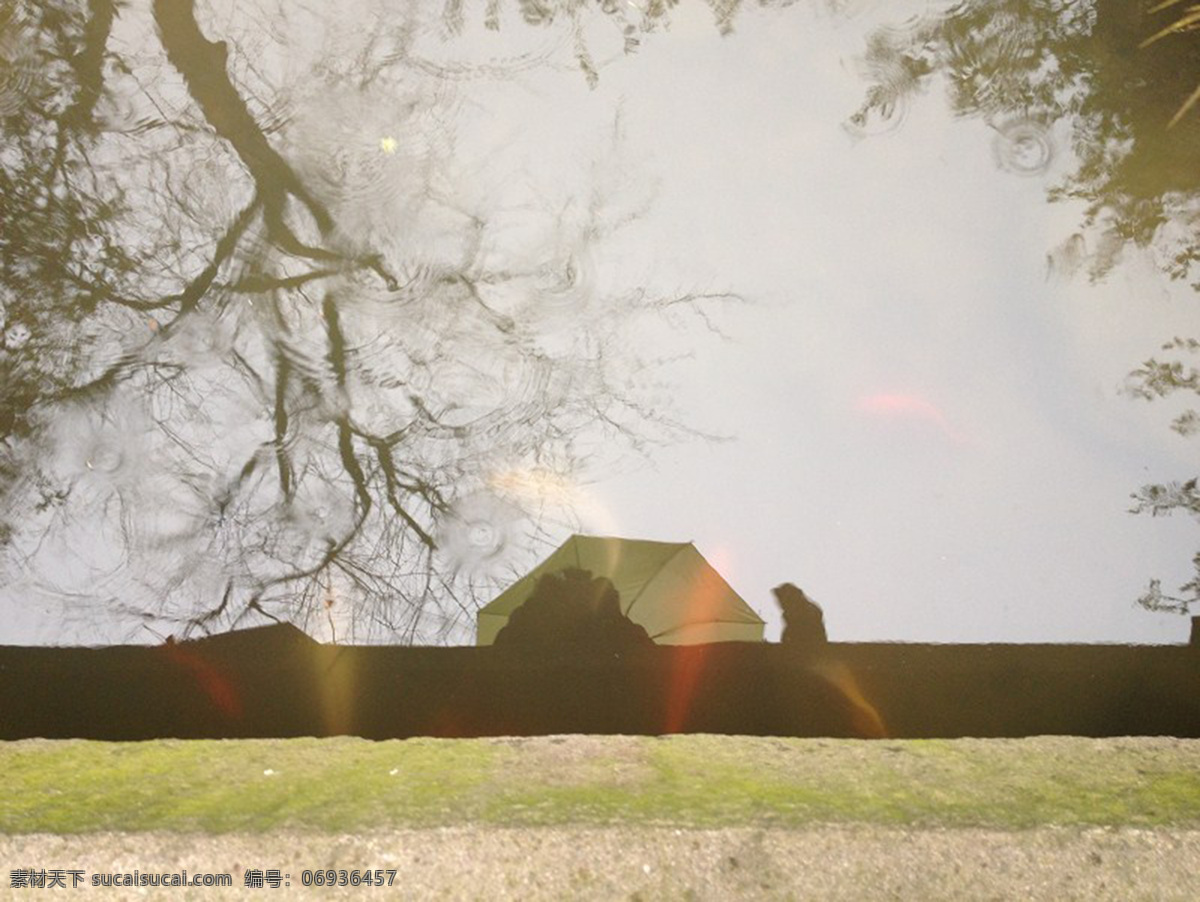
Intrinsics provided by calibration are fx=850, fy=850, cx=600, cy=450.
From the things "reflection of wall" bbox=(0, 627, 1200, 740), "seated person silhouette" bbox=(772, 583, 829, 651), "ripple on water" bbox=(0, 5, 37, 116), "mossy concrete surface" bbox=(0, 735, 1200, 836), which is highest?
"ripple on water" bbox=(0, 5, 37, 116)

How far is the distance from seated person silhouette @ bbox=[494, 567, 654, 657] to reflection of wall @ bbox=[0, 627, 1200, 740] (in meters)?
0.12

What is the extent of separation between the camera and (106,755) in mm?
1975

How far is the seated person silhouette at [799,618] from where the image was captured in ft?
10.8

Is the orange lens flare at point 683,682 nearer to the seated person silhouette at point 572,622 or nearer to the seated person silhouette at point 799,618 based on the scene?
the seated person silhouette at point 572,622

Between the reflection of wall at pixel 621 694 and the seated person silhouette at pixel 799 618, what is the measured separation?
28cm

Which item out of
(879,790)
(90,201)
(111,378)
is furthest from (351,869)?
(90,201)

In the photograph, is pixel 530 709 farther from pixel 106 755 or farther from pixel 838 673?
pixel 106 755

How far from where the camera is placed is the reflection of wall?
269 centimetres

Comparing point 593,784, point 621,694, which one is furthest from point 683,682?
point 593,784

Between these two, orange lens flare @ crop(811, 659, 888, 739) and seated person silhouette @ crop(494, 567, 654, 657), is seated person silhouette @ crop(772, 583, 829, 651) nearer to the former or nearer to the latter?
orange lens flare @ crop(811, 659, 888, 739)

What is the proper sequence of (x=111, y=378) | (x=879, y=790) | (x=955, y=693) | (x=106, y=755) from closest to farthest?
(x=879, y=790)
(x=106, y=755)
(x=955, y=693)
(x=111, y=378)

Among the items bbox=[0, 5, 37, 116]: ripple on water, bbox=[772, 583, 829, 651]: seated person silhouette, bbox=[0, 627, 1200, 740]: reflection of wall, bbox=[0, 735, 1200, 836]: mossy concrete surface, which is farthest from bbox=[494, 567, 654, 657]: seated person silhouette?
bbox=[0, 5, 37, 116]: ripple on water

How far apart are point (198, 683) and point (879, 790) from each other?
2.26 m

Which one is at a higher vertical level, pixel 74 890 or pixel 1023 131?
pixel 1023 131
